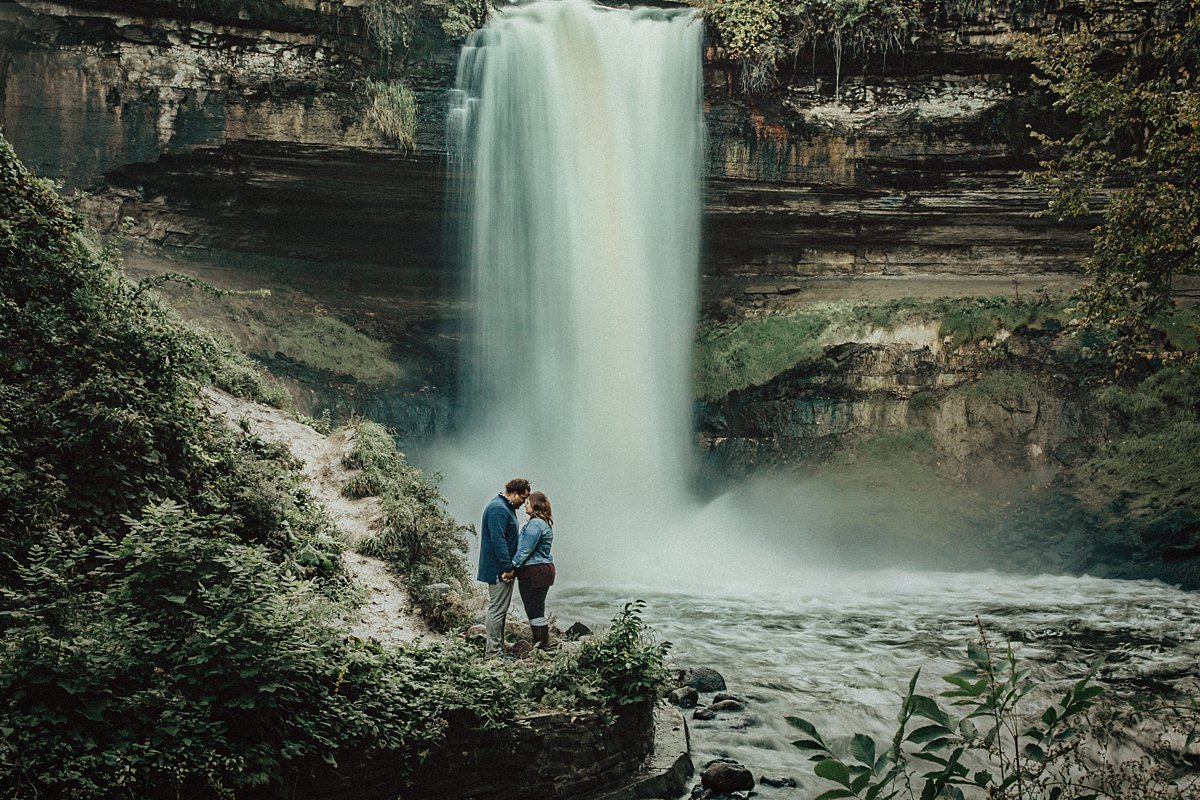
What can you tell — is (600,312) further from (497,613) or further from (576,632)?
(497,613)

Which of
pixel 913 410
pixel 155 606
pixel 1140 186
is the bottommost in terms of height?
pixel 913 410

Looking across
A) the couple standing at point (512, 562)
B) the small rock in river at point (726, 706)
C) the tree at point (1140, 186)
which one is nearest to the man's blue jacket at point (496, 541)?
the couple standing at point (512, 562)

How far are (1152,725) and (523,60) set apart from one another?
15908 millimetres

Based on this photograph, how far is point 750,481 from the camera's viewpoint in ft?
63.5

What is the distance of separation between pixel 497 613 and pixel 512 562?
0.45m

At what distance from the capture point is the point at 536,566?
7668 mm

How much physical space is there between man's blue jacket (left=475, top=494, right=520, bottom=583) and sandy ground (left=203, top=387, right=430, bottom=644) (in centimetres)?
96

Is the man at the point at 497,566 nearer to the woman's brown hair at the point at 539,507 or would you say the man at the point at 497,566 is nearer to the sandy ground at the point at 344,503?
the woman's brown hair at the point at 539,507

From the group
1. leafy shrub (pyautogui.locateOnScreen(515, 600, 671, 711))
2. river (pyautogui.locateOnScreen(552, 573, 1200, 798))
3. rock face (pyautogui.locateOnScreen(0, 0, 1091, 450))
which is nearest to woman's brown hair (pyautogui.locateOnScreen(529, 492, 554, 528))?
leafy shrub (pyautogui.locateOnScreen(515, 600, 671, 711))

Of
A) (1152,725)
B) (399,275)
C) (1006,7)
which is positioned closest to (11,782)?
(1152,725)

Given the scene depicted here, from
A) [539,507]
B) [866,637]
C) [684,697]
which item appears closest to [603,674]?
[539,507]

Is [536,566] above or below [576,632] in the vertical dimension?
above

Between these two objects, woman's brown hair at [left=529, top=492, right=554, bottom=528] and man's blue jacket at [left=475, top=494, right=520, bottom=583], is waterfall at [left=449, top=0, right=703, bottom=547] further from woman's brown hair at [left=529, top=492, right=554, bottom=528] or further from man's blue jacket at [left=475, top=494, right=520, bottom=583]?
man's blue jacket at [left=475, top=494, right=520, bottom=583]

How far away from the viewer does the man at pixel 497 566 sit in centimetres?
754
